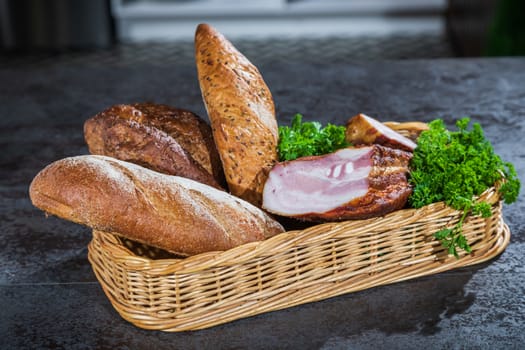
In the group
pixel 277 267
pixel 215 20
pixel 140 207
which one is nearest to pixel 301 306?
pixel 277 267

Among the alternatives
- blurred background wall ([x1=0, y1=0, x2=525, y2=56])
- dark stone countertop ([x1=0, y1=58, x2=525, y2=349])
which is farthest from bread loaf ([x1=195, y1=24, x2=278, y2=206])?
blurred background wall ([x1=0, y1=0, x2=525, y2=56])

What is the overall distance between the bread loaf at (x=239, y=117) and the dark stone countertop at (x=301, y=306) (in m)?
0.26

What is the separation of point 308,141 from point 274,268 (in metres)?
0.31

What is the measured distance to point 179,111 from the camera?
1549 mm

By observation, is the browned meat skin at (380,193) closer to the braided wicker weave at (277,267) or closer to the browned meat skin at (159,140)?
the braided wicker weave at (277,267)

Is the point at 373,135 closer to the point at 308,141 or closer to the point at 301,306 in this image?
the point at 308,141

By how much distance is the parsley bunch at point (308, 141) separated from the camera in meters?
1.43

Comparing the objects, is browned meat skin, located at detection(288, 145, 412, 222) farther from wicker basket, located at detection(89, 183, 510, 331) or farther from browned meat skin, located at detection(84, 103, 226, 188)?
browned meat skin, located at detection(84, 103, 226, 188)

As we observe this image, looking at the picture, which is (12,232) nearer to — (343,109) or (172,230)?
(172,230)

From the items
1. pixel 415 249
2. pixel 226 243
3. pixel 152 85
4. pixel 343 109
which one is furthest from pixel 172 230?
pixel 152 85

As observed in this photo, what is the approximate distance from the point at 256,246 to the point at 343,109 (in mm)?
977

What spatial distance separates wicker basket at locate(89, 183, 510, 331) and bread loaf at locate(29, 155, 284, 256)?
1.5 inches

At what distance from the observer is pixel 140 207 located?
118cm

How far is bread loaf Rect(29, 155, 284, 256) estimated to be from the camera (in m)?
1.17
